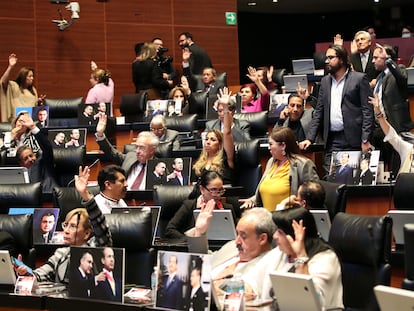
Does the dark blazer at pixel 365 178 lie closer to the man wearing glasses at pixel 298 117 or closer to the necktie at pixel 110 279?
the man wearing glasses at pixel 298 117

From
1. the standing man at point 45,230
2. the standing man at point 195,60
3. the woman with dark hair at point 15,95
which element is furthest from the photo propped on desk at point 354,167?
the woman with dark hair at point 15,95

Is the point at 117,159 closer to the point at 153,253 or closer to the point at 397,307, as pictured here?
the point at 153,253

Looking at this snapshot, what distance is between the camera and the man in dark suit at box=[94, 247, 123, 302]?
174 inches

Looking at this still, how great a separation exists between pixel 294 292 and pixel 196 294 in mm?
529

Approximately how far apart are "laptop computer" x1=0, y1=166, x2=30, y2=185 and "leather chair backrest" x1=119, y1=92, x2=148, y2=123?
342 centimetres

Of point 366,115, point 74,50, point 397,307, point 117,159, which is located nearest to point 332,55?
point 366,115

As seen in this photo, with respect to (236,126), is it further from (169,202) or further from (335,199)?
(335,199)

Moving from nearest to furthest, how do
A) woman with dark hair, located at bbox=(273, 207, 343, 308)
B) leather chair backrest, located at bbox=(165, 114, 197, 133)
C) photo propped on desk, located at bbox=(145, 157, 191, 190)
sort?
woman with dark hair, located at bbox=(273, 207, 343, 308), photo propped on desk, located at bbox=(145, 157, 191, 190), leather chair backrest, located at bbox=(165, 114, 197, 133)

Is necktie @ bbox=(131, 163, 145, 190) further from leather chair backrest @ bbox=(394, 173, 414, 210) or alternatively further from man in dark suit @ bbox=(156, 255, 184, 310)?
man in dark suit @ bbox=(156, 255, 184, 310)

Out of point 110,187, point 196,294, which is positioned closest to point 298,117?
point 110,187

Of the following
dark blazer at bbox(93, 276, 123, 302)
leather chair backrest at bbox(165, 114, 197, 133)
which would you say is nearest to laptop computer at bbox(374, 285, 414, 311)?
dark blazer at bbox(93, 276, 123, 302)

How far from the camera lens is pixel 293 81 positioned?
35.7 feet

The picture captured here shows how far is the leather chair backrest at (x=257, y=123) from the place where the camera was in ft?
28.4

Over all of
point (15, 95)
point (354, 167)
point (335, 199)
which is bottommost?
point (335, 199)
